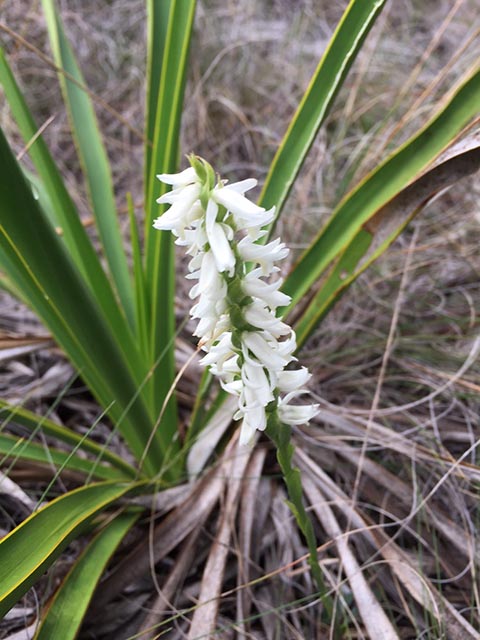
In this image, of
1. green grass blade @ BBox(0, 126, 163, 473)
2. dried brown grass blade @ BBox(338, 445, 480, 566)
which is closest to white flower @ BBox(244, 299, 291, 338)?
green grass blade @ BBox(0, 126, 163, 473)

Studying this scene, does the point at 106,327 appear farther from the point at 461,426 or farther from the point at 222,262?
the point at 461,426

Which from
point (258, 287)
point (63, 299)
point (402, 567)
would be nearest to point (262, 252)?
point (258, 287)

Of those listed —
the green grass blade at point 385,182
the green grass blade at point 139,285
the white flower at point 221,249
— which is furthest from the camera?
the green grass blade at point 139,285

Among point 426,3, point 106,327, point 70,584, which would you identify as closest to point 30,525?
point 70,584

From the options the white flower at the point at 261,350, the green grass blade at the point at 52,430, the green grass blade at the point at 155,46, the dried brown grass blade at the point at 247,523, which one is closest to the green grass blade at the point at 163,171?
the green grass blade at the point at 155,46

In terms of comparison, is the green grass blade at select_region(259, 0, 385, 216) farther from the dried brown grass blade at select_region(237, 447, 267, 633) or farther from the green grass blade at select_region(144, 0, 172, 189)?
the dried brown grass blade at select_region(237, 447, 267, 633)

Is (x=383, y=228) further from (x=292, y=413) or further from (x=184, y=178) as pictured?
(x=184, y=178)

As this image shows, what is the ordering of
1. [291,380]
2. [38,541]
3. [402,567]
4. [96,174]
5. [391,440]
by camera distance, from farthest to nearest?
[96,174]
[391,440]
[402,567]
[38,541]
[291,380]

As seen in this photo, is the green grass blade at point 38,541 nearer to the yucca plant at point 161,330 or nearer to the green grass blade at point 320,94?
the yucca plant at point 161,330

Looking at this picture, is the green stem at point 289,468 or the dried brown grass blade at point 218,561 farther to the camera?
the dried brown grass blade at point 218,561
